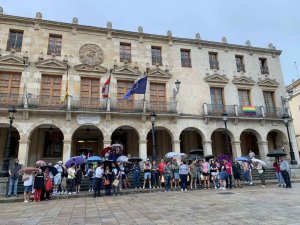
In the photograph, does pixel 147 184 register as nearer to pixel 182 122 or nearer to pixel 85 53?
pixel 182 122

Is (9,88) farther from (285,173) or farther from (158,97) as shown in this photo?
(285,173)

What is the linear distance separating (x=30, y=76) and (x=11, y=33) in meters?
4.12

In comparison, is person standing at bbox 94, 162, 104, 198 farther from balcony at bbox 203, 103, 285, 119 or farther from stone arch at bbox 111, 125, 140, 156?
balcony at bbox 203, 103, 285, 119

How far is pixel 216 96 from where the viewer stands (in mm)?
21703

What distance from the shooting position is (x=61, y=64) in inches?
714

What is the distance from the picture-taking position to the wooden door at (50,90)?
55.7 ft

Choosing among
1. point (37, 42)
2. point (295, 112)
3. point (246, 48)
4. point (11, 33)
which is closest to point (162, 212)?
point (37, 42)

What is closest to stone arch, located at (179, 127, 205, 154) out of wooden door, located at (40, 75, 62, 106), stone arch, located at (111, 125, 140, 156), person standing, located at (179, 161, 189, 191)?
stone arch, located at (111, 125, 140, 156)

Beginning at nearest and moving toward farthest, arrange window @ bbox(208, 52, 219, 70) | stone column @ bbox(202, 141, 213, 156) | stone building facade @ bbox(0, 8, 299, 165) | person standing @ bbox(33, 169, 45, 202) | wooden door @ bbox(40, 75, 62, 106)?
1. person standing @ bbox(33, 169, 45, 202)
2. wooden door @ bbox(40, 75, 62, 106)
3. stone building facade @ bbox(0, 8, 299, 165)
4. stone column @ bbox(202, 141, 213, 156)
5. window @ bbox(208, 52, 219, 70)

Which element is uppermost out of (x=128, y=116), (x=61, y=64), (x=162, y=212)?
(x=61, y=64)

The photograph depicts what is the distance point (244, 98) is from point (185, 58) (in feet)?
23.0

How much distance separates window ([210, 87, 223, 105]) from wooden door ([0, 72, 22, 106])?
53.3ft

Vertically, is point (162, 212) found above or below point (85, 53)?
below

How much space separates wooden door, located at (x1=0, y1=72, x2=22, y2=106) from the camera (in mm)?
16334
